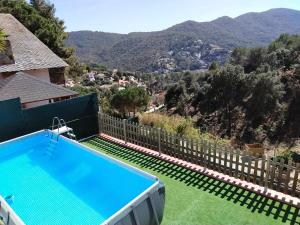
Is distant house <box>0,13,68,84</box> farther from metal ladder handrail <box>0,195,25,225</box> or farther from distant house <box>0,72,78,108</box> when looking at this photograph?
metal ladder handrail <box>0,195,25,225</box>

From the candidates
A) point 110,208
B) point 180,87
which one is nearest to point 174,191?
point 110,208

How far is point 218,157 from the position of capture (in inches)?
328

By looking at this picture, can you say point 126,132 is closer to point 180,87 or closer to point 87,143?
point 87,143

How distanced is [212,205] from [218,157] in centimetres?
190

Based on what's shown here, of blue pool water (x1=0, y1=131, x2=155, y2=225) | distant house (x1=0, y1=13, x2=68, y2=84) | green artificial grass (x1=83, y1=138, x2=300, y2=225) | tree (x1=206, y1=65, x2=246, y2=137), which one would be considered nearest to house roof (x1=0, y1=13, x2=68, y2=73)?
distant house (x1=0, y1=13, x2=68, y2=84)

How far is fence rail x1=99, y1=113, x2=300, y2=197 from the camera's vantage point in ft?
23.1

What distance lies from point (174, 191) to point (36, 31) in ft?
67.6

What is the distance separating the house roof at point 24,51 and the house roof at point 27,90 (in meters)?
4.22

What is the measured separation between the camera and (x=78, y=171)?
871 cm

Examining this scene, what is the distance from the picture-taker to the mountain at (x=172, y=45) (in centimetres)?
16300

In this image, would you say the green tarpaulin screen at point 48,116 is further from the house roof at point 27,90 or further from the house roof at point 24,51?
the house roof at point 24,51

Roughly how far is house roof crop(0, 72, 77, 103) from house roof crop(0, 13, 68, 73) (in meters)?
4.22

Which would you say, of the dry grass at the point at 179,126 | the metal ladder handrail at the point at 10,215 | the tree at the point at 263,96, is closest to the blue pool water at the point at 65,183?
the metal ladder handrail at the point at 10,215

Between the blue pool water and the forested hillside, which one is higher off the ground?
the blue pool water
